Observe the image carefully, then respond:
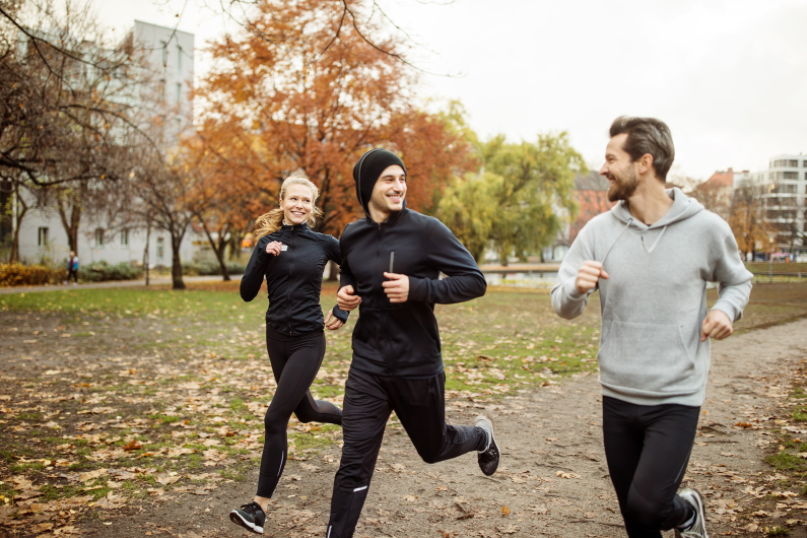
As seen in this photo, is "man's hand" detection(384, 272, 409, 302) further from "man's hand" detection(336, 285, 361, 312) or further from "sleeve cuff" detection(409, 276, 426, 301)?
"man's hand" detection(336, 285, 361, 312)

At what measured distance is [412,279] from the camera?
127 inches

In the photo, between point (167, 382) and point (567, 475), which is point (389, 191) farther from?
point (167, 382)

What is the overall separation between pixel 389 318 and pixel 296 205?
139 cm

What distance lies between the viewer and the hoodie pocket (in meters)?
2.68

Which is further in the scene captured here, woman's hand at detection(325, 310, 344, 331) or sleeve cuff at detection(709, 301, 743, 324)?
woman's hand at detection(325, 310, 344, 331)

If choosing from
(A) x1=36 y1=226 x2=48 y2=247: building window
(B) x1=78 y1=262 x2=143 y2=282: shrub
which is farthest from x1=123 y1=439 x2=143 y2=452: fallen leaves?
(A) x1=36 y1=226 x2=48 y2=247: building window

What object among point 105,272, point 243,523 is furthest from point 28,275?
point 243,523

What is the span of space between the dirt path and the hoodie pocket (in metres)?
1.53

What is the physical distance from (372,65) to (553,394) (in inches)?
706

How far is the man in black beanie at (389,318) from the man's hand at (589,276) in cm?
77

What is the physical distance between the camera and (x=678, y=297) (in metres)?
2.72

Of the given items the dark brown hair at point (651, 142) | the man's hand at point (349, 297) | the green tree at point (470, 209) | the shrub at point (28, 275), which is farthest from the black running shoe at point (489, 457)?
the green tree at point (470, 209)

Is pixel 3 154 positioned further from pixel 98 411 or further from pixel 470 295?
pixel 470 295

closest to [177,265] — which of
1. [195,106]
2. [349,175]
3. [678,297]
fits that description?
[195,106]
